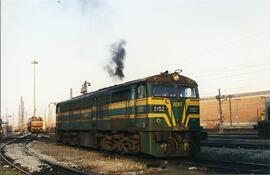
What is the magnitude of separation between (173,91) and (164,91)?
49cm

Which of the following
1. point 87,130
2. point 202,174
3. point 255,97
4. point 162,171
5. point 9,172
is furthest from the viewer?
point 255,97

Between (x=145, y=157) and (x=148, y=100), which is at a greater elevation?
(x=148, y=100)

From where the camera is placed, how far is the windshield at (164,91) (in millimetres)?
17016

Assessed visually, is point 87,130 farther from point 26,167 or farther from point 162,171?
point 162,171

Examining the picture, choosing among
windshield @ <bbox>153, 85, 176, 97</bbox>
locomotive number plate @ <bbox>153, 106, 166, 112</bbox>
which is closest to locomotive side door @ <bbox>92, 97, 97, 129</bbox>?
windshield @ <bbox>153, 85, 176, 97</bbox>

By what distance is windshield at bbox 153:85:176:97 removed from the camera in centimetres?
1702

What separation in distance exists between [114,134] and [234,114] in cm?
6805

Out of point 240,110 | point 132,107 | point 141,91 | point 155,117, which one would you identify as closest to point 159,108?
point 155,117

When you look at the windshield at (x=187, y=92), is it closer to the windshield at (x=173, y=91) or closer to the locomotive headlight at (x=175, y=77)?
the windshield at (x=173, y=91)

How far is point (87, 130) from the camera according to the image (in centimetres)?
2497

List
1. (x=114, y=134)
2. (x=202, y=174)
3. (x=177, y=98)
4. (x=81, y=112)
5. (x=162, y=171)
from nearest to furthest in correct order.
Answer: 1. (x=202, y=174)
2. (x=162, y=171)
3. (x=177, y=98)
4. (x=114, y=134)
5. (x=81, y=112)

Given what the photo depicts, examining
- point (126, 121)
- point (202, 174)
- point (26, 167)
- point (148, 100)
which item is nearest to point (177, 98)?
point (148, 100)

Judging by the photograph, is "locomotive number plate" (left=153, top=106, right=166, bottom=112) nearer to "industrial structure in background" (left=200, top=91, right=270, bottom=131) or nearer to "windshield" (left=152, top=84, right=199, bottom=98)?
"windshield" (left=152, top=84, right=199, bottom=98)

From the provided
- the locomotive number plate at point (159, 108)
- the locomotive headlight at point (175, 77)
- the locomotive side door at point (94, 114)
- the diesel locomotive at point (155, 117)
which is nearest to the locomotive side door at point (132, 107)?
the diesel locomotive at point (155, 117)
